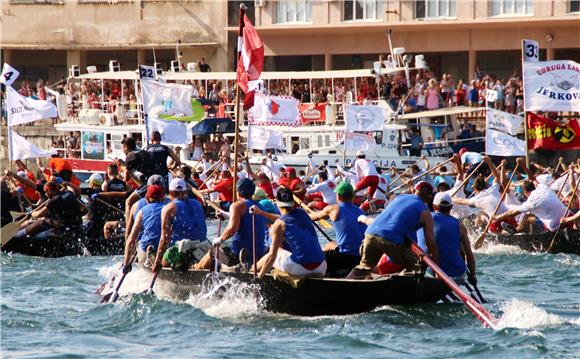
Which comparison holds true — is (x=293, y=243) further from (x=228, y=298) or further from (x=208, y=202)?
(x=208, y=202)

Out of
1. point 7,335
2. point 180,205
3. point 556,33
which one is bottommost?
point 7,335

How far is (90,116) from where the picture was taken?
146 ft

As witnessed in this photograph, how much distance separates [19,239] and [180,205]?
6.23 m

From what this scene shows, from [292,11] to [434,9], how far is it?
18.7 ft

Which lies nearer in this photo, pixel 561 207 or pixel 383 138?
pixel 561 207

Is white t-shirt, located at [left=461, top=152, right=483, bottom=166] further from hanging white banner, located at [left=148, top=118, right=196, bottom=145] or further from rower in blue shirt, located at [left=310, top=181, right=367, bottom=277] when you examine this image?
rower in blue shirt, located at [left=310, top=181, right=367, bottom=277]

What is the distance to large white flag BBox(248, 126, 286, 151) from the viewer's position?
3541 cm

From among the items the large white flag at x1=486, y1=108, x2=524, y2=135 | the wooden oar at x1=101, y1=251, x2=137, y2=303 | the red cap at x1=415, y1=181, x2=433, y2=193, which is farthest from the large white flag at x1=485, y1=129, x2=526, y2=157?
the wooden oar at x1=101, y1=251, x2=137, y2=303

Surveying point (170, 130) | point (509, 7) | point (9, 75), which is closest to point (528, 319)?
point (9, 75)

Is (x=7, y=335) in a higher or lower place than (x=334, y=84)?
lower

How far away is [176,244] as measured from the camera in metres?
18.1

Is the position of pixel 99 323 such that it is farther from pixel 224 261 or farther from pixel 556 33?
pixel 556 33

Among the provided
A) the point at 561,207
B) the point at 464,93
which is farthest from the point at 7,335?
the point at 464,93

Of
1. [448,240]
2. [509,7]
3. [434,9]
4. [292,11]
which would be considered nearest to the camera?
[448,240]
